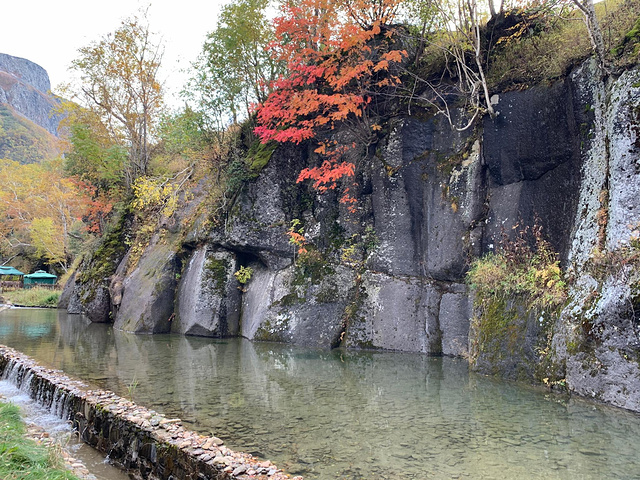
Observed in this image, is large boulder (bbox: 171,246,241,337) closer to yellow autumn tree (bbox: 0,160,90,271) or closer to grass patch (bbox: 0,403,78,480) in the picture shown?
grass patch (bbox: 0,403,78,480)

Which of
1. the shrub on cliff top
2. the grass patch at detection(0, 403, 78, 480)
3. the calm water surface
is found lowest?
the calm water surface

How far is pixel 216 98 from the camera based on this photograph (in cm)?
1616

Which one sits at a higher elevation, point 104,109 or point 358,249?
point 104,109

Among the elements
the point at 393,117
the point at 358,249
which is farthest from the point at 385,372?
the point at 393,117

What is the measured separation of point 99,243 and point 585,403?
73.9 ft

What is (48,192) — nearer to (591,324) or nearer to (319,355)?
(319,355)

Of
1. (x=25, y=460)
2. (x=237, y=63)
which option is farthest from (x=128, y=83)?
(x=25, y=460)

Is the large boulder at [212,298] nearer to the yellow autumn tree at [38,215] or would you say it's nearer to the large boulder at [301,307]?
the large boulder at [301,307]

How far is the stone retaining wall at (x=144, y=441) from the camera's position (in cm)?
410

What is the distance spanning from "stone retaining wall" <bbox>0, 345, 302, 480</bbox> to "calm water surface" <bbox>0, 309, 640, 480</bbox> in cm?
70

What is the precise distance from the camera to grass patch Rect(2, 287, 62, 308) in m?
28.7

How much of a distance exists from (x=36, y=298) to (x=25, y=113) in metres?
136

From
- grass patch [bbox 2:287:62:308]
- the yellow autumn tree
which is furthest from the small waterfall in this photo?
the yellow autumn tree

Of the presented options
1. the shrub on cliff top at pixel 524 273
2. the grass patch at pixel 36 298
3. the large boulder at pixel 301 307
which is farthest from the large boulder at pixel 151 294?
the grass patch at pixel 36 298
